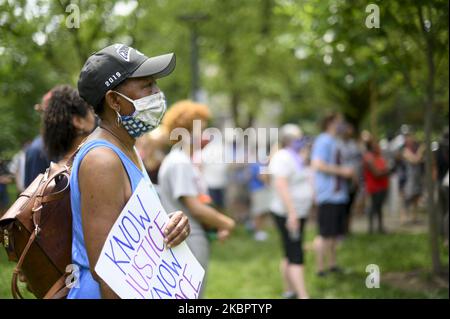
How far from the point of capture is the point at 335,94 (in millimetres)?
17812

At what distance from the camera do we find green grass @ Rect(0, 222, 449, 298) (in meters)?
6.50

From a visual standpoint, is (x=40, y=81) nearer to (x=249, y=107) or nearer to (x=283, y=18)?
(x=283, y=18)

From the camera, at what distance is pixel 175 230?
99.1 inches

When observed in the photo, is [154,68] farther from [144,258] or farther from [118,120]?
[144,258]

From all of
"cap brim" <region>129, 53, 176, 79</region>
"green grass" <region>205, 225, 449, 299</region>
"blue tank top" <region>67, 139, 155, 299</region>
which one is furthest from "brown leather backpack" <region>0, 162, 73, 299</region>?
"green grass" <region>205, 225, 449, 299</region>

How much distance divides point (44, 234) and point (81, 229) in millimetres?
187

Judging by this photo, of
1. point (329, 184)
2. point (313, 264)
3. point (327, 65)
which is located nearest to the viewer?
point (329, 184)

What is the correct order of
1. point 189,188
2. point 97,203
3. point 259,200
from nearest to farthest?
point 97,203, point 189,188, point 259,200

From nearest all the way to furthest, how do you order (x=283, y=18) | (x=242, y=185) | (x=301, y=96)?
1. (x=242, y=185)
2. (x=283, y=18)
3. (x=301, y=96)

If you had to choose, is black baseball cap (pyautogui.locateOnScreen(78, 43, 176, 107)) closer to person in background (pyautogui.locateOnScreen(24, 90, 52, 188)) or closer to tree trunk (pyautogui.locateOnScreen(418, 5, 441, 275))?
person in background (pyautogui.locateOnScreen(24, 90, 52, 188))

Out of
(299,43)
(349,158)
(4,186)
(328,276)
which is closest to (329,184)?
(328,276)

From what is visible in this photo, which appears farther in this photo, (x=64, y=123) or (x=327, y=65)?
(x=327, y=65)
